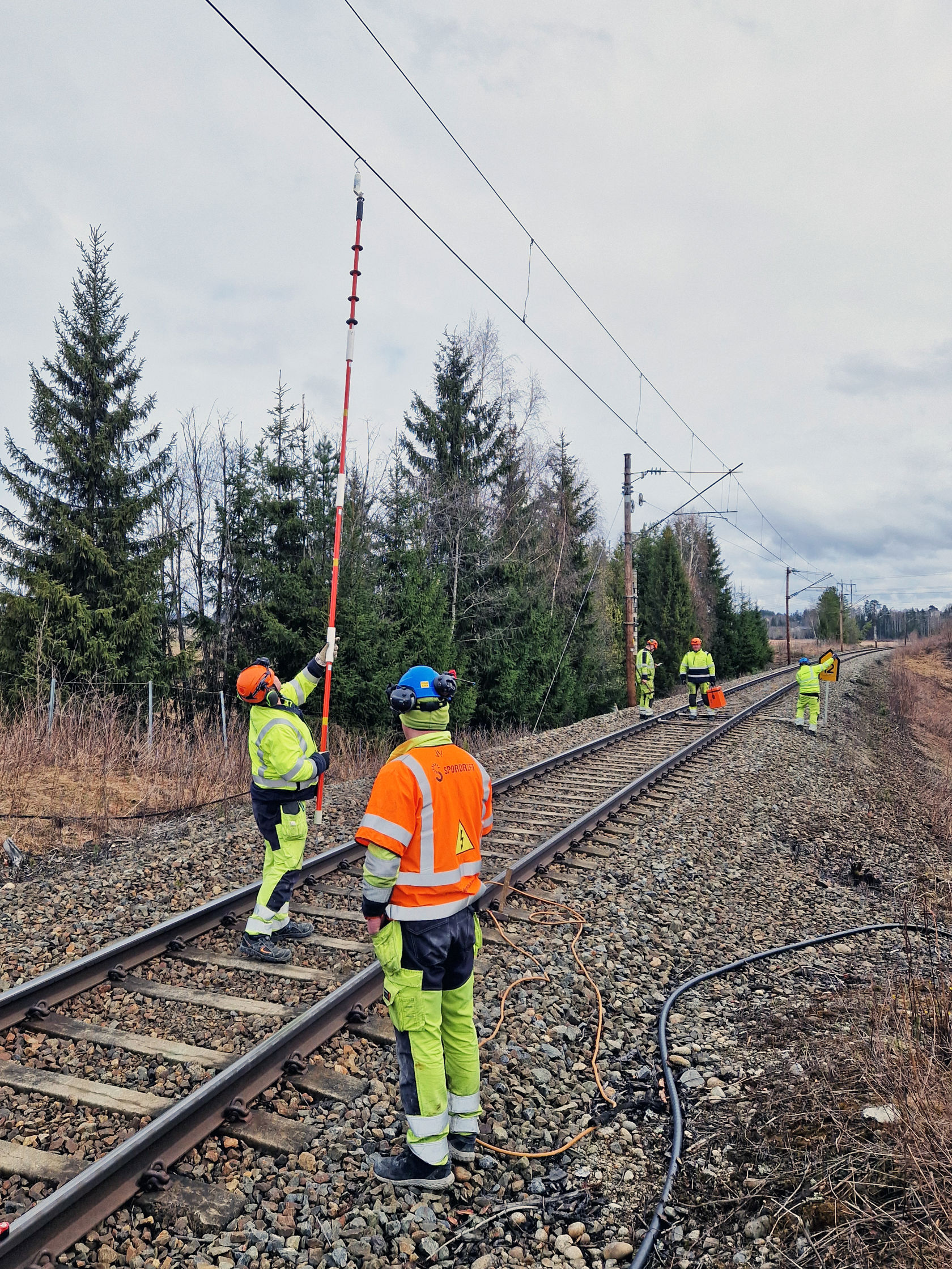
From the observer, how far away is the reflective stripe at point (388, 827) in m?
3.37

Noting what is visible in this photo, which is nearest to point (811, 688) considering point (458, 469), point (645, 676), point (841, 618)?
point (645, 676)

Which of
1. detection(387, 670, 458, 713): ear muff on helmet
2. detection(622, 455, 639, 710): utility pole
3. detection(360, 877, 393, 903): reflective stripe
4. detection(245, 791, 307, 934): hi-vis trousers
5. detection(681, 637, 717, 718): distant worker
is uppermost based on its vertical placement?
detection(622, 455, 639, 710): utility pole

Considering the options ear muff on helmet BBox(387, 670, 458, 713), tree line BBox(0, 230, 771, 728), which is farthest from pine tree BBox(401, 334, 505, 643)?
ear muff on helmet BBox(387, 670, 458, 713)

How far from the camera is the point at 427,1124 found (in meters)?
3.37

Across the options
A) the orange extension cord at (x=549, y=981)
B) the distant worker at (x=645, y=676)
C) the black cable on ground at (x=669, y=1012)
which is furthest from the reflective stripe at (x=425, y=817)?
the distant worker at (x=645, y=676)

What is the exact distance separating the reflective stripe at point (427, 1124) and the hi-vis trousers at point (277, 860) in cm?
231

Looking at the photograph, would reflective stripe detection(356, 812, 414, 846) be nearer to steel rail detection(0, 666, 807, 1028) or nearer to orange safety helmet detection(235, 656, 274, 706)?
orange safety helmet detection(235, 656, 274, 706)

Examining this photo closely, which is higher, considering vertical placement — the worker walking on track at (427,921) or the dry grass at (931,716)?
the worker walking on track at (427,921)

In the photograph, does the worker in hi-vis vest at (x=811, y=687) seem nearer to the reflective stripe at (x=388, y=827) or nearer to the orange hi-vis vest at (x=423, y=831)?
the orange hi-vis vest at (x=423, y=831)

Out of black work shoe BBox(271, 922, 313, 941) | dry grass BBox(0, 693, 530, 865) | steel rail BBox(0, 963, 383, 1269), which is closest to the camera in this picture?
steel rail BBox(0, 963, 383, 1269)

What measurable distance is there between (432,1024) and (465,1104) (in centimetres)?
48

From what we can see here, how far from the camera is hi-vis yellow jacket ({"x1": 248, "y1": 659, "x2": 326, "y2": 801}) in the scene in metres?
5.43

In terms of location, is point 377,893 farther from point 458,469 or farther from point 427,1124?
point 458,469

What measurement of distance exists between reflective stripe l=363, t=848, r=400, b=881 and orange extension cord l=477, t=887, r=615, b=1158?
143 cm
